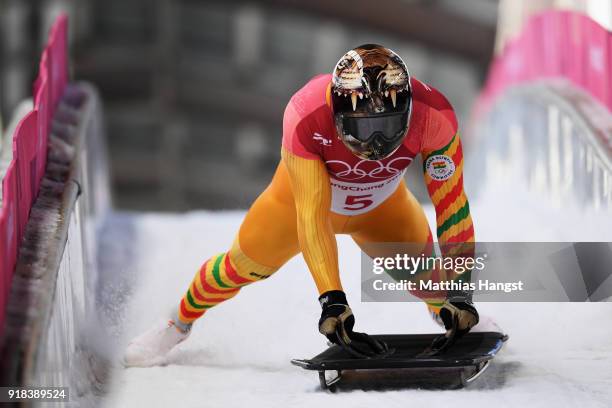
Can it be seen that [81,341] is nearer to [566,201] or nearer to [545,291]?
[545,291]

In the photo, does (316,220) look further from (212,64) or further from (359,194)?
(212,64)

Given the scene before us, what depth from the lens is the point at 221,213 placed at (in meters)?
7.91

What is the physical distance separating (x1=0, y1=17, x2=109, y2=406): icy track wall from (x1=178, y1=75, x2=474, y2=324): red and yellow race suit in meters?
0.60

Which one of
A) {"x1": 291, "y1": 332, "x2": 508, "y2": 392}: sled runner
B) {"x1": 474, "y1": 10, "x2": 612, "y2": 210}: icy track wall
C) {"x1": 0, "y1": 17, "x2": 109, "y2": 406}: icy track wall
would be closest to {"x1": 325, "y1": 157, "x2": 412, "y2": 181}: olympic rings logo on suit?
{"x1": 291, "y1": 332, "x2": 508, "y2": 392}: sled runner

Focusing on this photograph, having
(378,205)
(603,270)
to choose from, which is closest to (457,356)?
(378,205)

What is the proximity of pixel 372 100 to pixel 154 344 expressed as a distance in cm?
155

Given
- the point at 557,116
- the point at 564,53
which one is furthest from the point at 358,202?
the point at 564,53

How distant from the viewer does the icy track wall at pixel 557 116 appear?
5.43 m

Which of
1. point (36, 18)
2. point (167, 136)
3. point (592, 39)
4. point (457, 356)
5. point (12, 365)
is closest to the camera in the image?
point (12, 365)

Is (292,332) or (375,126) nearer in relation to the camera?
(375,126)

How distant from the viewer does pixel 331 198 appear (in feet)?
13.5

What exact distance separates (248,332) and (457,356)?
1.31m

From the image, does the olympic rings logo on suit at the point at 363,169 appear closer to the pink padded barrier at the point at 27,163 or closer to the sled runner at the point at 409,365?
the sled runner at the point at 409,365

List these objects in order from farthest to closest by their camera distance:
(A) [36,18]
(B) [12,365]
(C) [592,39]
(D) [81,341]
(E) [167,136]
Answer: (E) [167,136] → (A) [36,18] → (C) [592,39] → (D) [81,341] → (B) [12,365]
